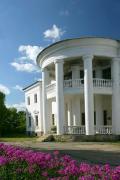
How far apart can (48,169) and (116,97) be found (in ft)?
77.5

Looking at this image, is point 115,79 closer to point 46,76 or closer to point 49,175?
point 46,76

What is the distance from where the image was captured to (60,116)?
31.0m

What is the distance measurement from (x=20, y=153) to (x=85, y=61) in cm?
2179

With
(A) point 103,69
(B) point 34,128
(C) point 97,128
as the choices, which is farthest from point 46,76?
(B) point 34,128

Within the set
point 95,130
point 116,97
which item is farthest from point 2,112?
point 116,97

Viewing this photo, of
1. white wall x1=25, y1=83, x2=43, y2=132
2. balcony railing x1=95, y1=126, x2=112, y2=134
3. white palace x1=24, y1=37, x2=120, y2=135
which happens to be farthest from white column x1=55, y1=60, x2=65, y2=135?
white wall x1=25, y1=83, x2=43, y2=132

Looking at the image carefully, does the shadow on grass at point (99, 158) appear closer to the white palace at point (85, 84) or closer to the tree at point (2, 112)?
the white palace at point (85, 84)

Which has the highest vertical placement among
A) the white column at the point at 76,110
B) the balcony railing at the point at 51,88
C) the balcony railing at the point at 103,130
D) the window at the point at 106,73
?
the window at the point at 106,73

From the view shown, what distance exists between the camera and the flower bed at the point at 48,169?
6.13m

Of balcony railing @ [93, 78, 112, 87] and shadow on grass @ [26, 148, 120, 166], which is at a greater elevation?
balcony railing @ [93, 78, 112, 87]

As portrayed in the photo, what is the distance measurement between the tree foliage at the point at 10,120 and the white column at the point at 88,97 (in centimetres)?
2360

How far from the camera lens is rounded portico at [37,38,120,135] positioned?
98.0 feet

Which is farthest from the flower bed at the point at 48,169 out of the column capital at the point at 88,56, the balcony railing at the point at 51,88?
the balcony railing at the point at 51,88

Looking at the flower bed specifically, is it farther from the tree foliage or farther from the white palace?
the tree foliage
